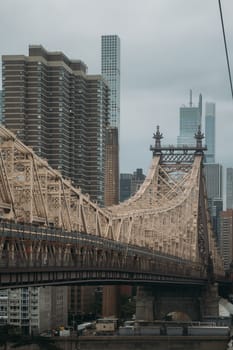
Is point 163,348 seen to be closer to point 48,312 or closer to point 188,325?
point 188,325

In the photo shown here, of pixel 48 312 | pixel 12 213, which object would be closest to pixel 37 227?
pixel 12 213

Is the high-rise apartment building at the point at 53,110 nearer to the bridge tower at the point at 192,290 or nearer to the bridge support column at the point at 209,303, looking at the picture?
the bridge tower at the point at 192,290

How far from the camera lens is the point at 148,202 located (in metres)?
98.3

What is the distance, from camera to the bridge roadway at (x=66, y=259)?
38906 millimetres

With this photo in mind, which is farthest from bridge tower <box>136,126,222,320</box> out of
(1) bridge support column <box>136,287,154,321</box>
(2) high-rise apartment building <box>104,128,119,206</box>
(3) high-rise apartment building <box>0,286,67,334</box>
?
(2) high-rise apartment building <box>104,128,119,206</box>

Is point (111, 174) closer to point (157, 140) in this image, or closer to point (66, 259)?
point (157, 140)

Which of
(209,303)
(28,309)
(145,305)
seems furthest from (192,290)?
(28,309)

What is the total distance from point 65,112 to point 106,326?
49909 mm

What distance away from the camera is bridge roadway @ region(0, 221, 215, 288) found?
38.9 m

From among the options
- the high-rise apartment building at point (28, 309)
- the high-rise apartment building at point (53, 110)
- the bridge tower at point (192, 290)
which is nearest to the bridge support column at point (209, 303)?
the bridge tower at point (192, 290)

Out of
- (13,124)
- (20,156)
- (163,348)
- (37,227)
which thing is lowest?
(163,348)

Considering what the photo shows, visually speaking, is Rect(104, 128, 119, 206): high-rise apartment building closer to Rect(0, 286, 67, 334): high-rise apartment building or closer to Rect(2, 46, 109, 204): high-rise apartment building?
Rect(2, 46, 109, 204): high-rise apartment building

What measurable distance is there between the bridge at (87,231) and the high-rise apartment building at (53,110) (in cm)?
1887

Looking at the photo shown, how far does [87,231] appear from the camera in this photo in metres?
58.5
